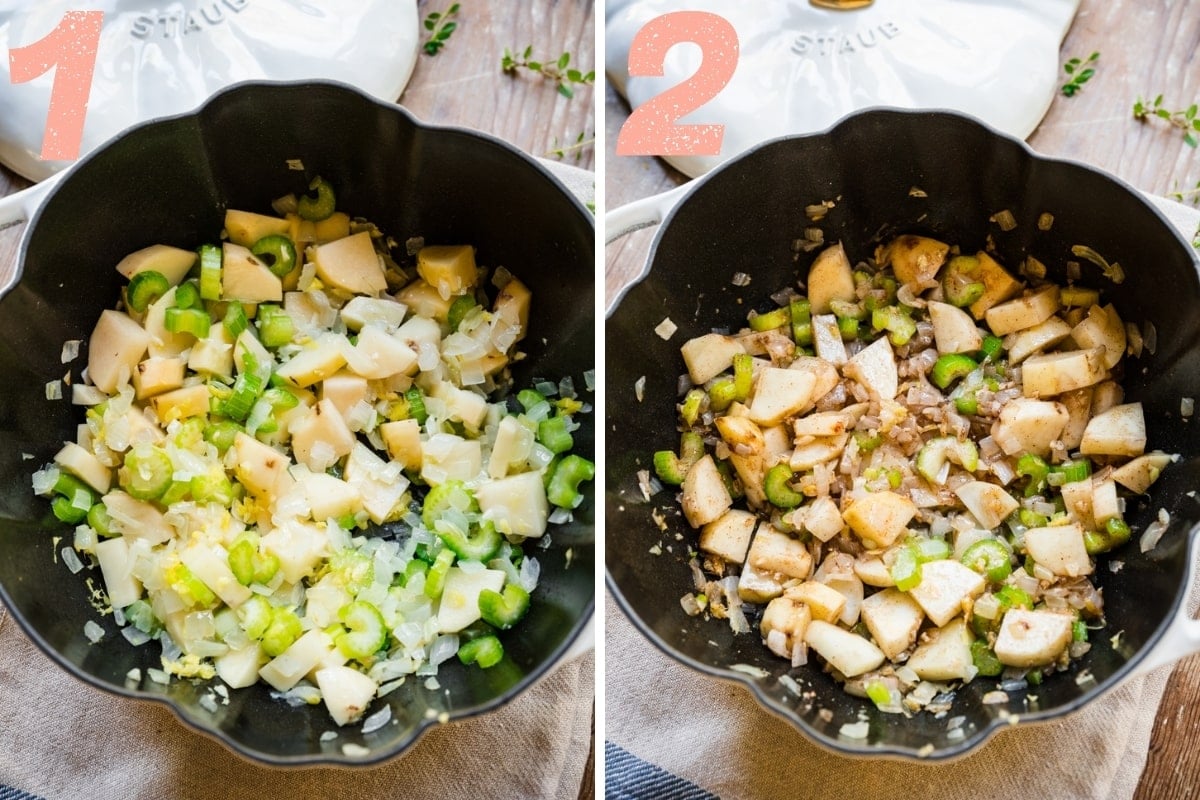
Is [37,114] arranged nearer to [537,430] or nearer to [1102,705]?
[537,430]

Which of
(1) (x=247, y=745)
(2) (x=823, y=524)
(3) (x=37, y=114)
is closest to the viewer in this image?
(1) (x=247, y=745)

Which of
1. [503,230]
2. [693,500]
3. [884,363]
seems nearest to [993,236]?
[884,363]

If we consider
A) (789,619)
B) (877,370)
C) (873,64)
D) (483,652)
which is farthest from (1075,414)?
(483,652)

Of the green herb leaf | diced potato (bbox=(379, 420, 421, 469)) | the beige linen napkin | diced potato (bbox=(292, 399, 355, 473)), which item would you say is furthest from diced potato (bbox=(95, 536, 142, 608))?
the green herb leaf

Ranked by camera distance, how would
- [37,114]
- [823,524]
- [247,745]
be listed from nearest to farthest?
[247,745]
[823,524]
[37,114]

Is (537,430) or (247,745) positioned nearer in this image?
(247,745)

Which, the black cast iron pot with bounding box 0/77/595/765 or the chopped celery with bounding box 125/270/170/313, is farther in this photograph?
the chopped celery with bounding box 125/270/170/313

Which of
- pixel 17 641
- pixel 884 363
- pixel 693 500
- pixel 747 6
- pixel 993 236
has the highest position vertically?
pixel 747 6

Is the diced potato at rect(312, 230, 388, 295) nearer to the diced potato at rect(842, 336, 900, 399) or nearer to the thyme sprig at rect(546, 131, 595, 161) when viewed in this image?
the thyme sprig at rect(546, 131, 595, 161)
